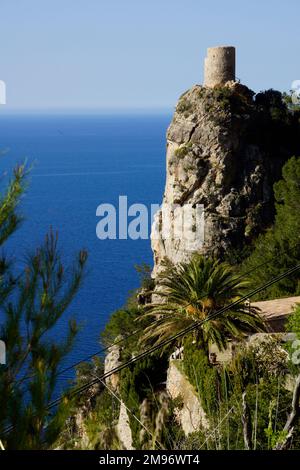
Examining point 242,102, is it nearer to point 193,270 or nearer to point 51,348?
point 193,270

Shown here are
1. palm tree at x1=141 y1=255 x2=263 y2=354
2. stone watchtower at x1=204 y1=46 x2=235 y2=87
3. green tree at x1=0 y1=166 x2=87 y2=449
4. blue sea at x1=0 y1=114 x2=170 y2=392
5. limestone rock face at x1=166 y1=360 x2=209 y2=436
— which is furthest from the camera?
blue sea at x1=0 y1=114 x2=170 y2=392

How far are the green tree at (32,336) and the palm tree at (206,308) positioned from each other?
10224 mm

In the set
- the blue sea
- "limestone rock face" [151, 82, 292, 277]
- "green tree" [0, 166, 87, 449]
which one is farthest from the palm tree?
"limestone rock face" [151, 82, 292, 277]

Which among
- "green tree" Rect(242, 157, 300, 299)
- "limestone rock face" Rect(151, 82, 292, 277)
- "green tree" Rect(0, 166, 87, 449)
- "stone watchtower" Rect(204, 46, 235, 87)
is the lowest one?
"green tree" Rect(0, 166, 87, 449)

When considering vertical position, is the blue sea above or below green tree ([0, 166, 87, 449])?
above

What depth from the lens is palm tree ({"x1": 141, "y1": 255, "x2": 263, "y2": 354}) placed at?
53.9 feet

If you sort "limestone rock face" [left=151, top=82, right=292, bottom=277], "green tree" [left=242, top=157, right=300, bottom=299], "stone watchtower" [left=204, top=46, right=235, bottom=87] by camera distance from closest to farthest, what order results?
"green tree" [left=242, top=157, right=300, bottom=299] < "limestone rock face" [left=151, top=82, right=292, bottom=277] < "stone watchtower" [left=204, top=46, right=235, bottom=87]

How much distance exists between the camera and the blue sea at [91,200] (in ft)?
187

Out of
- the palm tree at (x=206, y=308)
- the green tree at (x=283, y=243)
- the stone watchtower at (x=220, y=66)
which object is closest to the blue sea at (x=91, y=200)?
the green tree at (x=283, y=243)

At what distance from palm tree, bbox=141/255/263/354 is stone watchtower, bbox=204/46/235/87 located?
21499mm

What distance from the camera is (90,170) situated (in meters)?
117

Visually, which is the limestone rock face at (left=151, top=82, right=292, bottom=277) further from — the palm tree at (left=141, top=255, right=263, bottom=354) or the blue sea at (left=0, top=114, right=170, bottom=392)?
the palm tree at (left=141, top=255, right=263, bottom=354)

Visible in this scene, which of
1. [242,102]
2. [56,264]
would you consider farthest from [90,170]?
[56,264]
